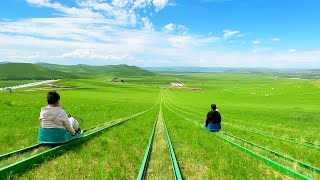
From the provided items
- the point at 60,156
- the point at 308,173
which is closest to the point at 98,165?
the point at 60,156

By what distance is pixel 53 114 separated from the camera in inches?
435

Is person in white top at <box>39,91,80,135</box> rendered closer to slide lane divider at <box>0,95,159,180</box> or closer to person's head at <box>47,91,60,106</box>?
person's head at <box>47,91,60,106</box>

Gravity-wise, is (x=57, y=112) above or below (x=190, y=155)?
above

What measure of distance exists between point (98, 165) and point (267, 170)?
16.1 ft

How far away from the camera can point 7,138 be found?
13.7 m

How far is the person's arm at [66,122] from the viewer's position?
1127 cm

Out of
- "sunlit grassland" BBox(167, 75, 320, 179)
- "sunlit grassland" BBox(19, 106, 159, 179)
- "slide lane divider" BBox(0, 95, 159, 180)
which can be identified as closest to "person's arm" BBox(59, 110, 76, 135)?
"slide lane divider" BBox(0, 95, 159, 180)

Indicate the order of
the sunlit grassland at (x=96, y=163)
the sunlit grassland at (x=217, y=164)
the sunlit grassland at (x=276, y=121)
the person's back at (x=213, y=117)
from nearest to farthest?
1. the sunlit grassland at (x=96, y=163)
2. the sunlit grassland at (x=217, y=164)
3. the sunlit grassland at (x=276, y=121)
4. the person's back at (x=213, y=117)

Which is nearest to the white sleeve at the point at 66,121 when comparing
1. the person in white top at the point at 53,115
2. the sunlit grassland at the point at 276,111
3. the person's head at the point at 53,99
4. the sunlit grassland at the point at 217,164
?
the person in white top at the point at 53,115

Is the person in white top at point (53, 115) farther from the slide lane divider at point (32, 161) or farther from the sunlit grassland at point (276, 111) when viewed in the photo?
the sunlit grassland at point (276, 111)

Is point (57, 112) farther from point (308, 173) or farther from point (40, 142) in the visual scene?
point (308, 173)

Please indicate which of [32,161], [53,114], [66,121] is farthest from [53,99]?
[32,161]

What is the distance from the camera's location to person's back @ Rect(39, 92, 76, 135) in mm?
11055

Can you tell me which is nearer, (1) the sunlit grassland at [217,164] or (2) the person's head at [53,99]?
(1) the sunlit grassland at [217,164]
